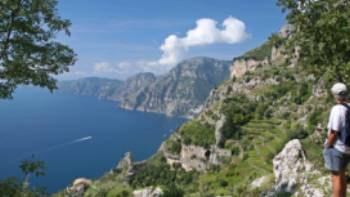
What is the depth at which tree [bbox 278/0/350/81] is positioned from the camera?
13773mm

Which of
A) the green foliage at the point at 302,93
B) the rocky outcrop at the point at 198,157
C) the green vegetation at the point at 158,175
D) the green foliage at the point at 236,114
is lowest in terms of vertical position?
the green vegetation at the point at 158,175

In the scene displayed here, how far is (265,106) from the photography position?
4803 inches

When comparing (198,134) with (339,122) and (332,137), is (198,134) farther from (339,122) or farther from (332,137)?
(339,122)

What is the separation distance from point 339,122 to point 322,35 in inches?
289

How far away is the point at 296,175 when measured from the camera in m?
18.2

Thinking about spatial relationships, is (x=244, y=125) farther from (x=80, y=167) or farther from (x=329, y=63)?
(x=329, y=63)

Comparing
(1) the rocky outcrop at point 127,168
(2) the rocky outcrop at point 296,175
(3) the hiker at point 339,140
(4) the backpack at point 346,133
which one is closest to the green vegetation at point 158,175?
(1) the rocky outcrop at point 127,168

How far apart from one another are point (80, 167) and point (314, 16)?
153535 millimetres

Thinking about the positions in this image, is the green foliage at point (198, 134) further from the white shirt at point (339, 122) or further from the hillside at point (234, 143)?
the white shirt at point (339, 122)

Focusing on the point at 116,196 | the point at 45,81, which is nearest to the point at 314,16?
the point at 45,81

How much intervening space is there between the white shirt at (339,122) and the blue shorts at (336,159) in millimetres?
108

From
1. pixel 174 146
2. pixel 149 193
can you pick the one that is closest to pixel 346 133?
pixel 149 193

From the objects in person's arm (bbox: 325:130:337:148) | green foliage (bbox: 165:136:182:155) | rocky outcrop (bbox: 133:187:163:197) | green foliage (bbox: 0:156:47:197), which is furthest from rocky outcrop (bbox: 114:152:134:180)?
person's arm (bbox: 325:130:337:148)

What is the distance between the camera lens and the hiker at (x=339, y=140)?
26.9 feet
